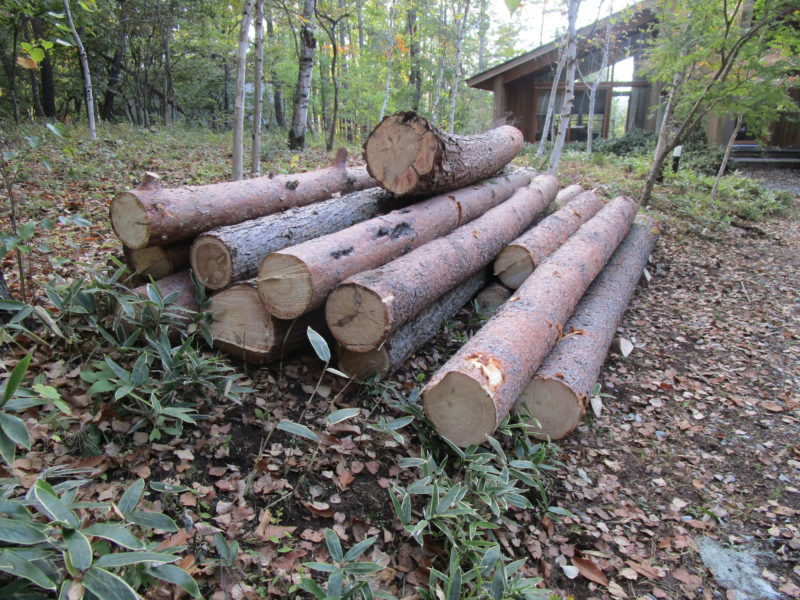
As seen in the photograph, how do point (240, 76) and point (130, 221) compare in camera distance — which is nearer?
point (130, 221)

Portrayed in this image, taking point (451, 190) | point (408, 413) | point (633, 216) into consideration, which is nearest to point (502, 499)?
point (408, 413)

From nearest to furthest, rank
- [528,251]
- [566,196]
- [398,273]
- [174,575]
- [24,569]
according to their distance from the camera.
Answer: [24,569] → [174,575] → [398,273] → [528,251] → [566,196]

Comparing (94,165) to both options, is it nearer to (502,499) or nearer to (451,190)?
(451,190)

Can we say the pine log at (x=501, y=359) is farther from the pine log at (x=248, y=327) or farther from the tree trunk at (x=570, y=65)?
the tree trunk at (x=570, y=65)

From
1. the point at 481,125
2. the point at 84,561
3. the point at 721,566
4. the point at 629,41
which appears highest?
the point at 629,41

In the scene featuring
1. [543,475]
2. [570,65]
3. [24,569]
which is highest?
[570,65]

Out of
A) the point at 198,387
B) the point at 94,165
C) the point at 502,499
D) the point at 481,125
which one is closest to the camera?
the point at 502,499

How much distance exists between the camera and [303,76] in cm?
1049

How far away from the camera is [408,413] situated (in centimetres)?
305

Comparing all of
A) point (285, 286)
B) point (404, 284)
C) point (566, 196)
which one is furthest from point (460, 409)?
point (566, 196)

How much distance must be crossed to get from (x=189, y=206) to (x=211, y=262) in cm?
49

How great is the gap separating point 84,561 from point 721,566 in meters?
2.99

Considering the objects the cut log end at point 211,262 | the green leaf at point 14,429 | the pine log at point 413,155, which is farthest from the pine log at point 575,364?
the green leaf at point 14,429

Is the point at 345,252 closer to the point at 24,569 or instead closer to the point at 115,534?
the point at 115,534
